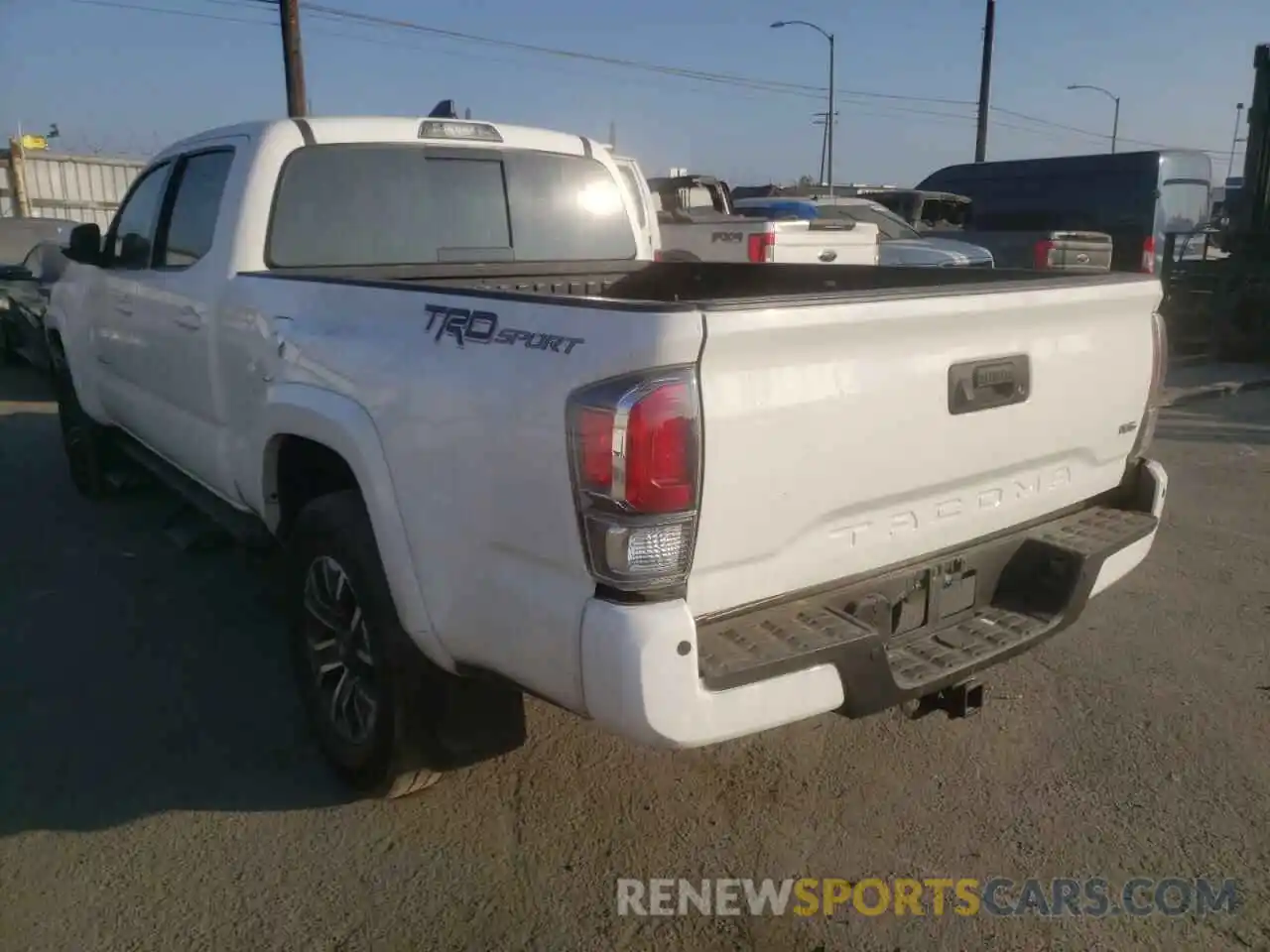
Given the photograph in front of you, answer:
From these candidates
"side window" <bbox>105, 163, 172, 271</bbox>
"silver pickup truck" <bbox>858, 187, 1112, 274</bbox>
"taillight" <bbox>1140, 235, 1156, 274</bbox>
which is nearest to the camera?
"side window" <bbox>105, 163, 172, 271</bbox>

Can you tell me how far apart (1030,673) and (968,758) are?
794 millimetres

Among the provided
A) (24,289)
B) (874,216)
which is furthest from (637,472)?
(874,216)

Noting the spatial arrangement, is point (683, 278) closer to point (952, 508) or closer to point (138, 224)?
point (952, 508)

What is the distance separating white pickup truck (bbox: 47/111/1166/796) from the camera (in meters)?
2.29

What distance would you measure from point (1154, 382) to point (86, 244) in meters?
4.91

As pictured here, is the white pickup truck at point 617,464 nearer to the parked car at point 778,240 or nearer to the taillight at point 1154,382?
the taillight at point 1154,382

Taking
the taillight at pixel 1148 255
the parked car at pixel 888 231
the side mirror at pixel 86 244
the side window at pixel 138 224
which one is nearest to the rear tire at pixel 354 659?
the side window at pixel 138 224

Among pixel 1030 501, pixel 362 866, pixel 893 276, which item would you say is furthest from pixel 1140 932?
pixel 893 276

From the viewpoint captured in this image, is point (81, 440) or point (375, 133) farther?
point (81, 440)

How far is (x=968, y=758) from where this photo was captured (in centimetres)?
354

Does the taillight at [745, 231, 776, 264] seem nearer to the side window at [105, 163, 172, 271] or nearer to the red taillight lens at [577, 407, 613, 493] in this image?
the side window at [105, 163, 172, 271]

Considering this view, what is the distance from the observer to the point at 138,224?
5.12 meters

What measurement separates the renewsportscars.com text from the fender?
35.7 inches

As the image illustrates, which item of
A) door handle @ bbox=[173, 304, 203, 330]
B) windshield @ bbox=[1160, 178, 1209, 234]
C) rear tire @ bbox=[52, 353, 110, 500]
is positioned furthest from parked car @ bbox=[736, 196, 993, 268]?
door handle @ bbox=[173, 304, 203, 330]
